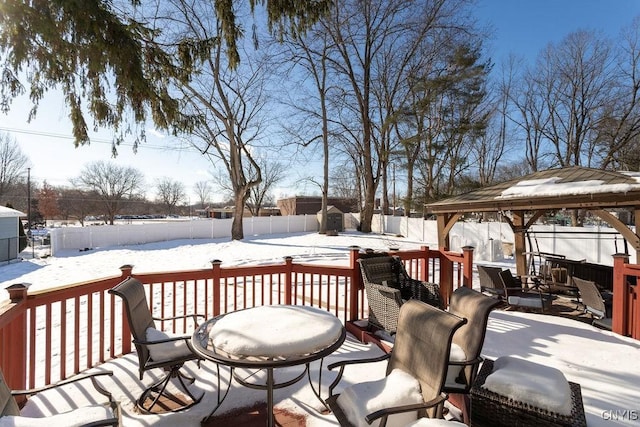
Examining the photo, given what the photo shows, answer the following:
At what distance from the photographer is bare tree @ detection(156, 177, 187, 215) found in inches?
1940

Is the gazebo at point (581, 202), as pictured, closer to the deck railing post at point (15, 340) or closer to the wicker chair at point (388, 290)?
the wicker chair at point (388, 290)

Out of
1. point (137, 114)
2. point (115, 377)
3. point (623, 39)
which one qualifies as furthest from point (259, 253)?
point (623, 39)

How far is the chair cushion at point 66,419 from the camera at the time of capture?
1342 millimetres

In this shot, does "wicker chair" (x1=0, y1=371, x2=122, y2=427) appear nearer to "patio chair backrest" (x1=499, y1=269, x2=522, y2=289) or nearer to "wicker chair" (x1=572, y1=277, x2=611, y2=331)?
"wicker chair" (x1=572, y1=277, x2=611, y2=331)

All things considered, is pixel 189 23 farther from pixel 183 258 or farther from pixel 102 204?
pixel 102 204

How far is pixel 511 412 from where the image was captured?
1.70 m

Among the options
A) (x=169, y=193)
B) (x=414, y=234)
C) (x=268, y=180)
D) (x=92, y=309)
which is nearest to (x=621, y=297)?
(x=92, y=309)

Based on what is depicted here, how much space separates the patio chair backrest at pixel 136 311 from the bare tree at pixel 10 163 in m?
37.0

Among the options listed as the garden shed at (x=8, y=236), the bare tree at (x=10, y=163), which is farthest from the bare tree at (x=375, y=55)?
the bare tree at (x=10, y=163)

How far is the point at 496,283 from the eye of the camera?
5.22 m

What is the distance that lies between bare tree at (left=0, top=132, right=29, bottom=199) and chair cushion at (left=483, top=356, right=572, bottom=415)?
3950 cm

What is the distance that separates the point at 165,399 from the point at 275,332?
51.4 inches

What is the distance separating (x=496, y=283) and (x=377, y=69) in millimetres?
16312

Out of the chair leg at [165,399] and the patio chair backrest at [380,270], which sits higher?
the patio chair backrest at [380,270]
